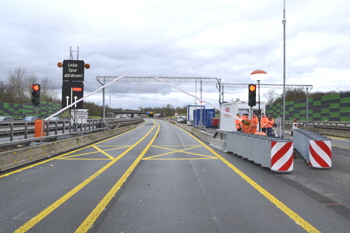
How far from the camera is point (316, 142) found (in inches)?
317

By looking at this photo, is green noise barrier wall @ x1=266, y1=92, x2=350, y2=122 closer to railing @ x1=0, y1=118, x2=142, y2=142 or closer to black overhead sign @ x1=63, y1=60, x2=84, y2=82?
railing @ x1=0, y1=118, x2=142, y2=142

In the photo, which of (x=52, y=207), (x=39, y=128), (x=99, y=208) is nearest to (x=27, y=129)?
(x=39, y=128)

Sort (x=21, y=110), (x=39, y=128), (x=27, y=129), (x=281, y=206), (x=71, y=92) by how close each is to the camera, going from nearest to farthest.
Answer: (x=281, y=206)
(x=39, y=128)
(x=27, y=129)
(x=71, y=92)
(x=21, y=110)

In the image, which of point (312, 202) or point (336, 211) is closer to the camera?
point (336, 211)

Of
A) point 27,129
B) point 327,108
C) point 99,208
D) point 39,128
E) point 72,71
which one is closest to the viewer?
point 99,208

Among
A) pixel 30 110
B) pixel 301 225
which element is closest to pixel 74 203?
pixel 301 225

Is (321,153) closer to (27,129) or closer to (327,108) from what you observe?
(27,129)

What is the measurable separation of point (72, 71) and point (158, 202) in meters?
14.0

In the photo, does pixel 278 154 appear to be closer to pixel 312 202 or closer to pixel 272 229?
pixel 312 202

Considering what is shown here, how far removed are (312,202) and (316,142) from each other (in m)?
3.74

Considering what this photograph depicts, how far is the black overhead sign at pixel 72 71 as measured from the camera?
1633 centimetres

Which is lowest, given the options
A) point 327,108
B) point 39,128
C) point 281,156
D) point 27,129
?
point 281,156

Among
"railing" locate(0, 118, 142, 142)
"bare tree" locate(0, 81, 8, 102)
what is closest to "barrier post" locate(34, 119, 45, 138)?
"railing" locate(0, 118, 142, 142)

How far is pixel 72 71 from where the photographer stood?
16406 millimetres
